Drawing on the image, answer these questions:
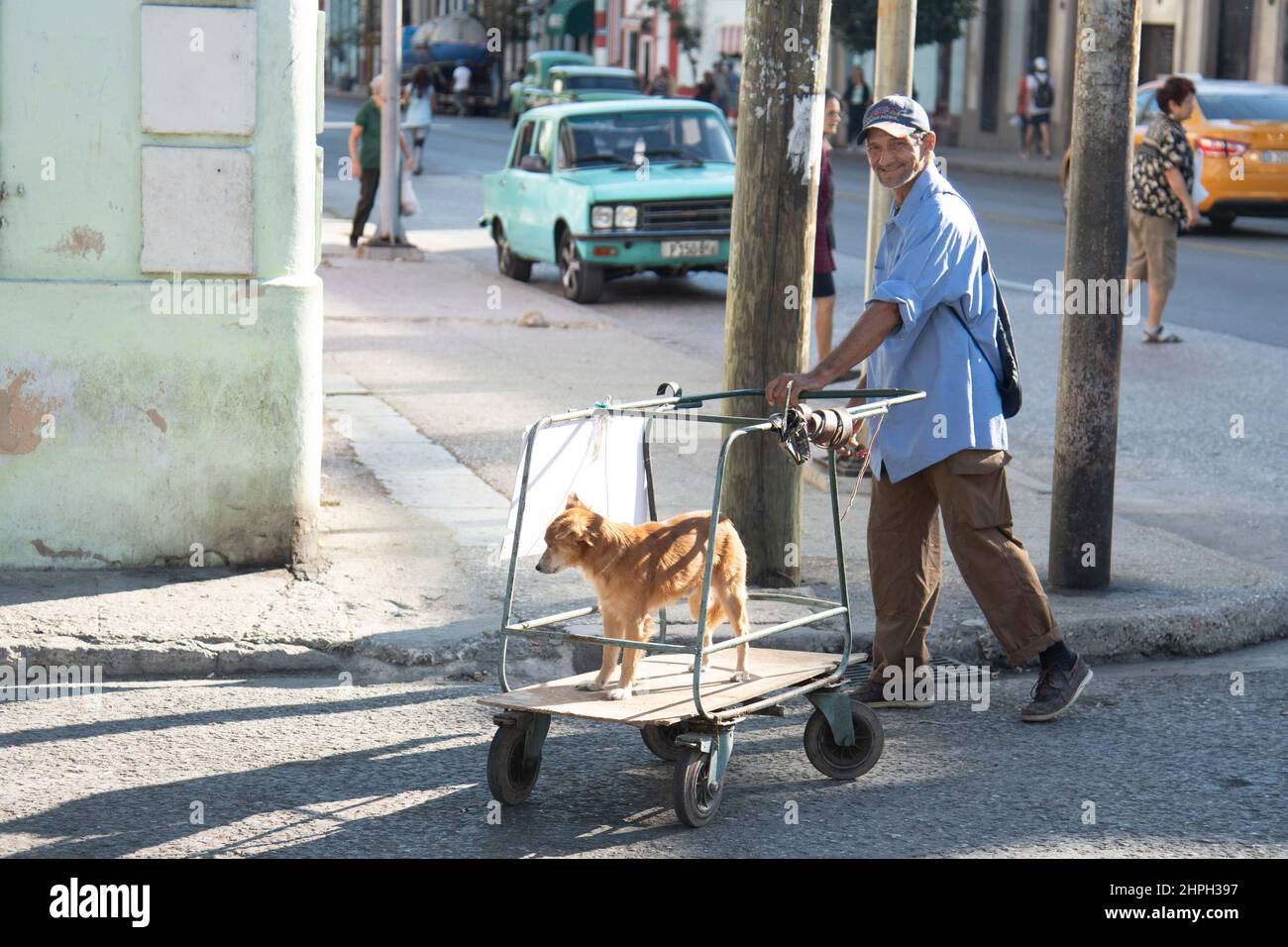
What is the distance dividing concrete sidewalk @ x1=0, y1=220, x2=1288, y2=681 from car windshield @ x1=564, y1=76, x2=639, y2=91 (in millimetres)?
26264

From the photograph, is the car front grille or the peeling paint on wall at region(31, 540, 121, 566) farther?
the car front grille

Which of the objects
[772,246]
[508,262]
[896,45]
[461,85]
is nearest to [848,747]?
[772,246]

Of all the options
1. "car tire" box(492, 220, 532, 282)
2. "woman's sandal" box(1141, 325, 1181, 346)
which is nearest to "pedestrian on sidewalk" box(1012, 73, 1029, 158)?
"car tire" box(492, 220, 532, 282)

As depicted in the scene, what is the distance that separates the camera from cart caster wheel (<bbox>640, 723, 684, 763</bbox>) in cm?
507

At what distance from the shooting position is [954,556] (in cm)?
574

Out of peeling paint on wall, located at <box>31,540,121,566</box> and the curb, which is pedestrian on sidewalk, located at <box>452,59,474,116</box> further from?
the curb

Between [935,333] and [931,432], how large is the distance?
302mm

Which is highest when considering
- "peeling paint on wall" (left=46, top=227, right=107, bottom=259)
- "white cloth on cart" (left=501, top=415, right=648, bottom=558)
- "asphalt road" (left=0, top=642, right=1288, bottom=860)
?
"peeling paint on wall" (left=46, top=227, right=107, bottom=259)

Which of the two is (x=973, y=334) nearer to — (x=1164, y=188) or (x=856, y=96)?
(x=1164, y=188)

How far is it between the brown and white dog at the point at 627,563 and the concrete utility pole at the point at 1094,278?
2.38m

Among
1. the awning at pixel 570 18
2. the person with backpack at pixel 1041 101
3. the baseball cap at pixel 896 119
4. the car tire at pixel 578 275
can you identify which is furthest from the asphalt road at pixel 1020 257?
the awning at pixel 570 18

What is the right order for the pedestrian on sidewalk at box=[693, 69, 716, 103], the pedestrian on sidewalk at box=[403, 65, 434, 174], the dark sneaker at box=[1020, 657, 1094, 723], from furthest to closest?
the pedestrian on sidewalk at box=[693, 69, 716, 103] < the pedestrian on sidewalk at box=[403, 65, 434, 174] < the dark sneaker at box=[1020, 657, 1094, 723]

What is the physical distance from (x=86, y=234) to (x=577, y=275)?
33.1 feet

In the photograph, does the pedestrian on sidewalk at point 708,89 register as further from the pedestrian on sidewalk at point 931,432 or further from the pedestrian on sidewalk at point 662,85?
the pedestrian on sidewalk at point 931,432
